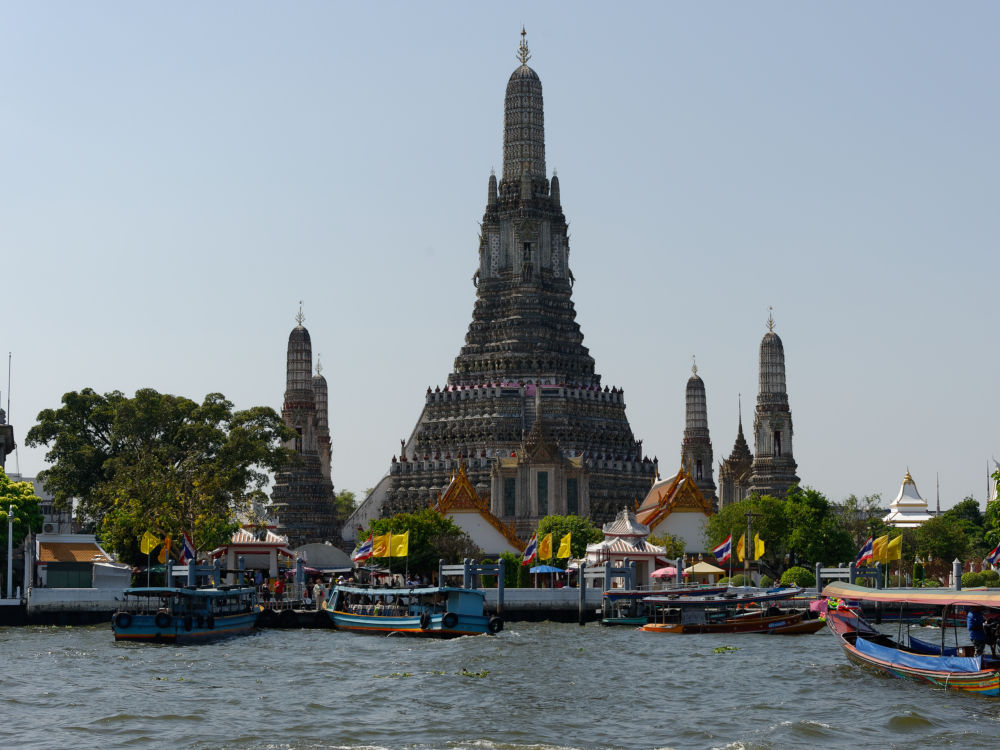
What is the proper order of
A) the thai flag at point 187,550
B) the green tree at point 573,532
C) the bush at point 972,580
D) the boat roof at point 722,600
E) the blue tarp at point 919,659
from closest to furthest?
the blue tarp at point 919,659 → the boat roof at point 722,600 → the thai flag at point 187,550 → the bush at point 972,580 → the green tree at point 573,532

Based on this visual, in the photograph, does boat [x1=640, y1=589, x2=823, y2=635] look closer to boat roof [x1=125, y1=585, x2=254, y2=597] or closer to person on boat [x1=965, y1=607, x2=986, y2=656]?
boat roof [x1=125, y1=585, x2=254, y2=597]

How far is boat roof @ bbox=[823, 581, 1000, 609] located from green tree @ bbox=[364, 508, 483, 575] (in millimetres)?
34280

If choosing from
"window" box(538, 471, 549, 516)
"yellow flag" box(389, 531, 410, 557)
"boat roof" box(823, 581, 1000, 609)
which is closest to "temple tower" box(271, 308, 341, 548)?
"window" box(538, 471, 549, 516)

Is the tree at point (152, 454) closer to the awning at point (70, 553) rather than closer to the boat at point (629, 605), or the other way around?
the awning at point (70, 553)

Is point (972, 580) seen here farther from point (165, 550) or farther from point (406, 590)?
point (165, 550)

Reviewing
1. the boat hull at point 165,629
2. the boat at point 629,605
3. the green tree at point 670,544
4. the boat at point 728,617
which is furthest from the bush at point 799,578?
the boat hull at point 165,629

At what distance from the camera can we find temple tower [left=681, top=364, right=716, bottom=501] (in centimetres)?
12331

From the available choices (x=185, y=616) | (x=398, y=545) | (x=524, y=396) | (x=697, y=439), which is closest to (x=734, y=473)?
(x=697, y=439)

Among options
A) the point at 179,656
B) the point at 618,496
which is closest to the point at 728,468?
the point at 618,496

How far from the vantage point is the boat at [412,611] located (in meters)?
63.0

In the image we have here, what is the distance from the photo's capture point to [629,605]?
72312 millimetres

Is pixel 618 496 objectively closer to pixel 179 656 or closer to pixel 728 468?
pixel 728 468

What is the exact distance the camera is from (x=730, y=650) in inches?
2328

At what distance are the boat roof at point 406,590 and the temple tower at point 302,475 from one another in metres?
46.3
